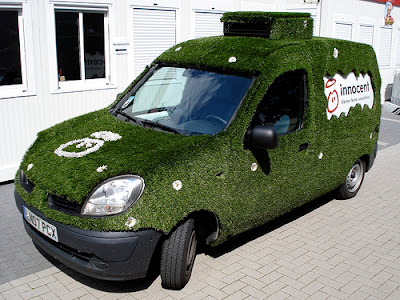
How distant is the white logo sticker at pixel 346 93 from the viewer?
5.77m

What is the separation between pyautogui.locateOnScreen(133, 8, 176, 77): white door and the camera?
8922 mm

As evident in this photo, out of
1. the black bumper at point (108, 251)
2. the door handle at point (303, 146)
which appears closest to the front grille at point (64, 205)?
the black bumper at point (108, 251)

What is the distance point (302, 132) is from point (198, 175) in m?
1.62

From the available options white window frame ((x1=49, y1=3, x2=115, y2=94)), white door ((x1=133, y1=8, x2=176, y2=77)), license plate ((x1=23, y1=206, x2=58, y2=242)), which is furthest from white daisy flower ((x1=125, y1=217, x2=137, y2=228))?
white door ((x1=133, y1=8, x2=176, y2=77))

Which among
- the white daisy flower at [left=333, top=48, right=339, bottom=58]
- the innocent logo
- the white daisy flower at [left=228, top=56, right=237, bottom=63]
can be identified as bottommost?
the innocent logo

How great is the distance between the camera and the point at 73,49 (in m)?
8.22

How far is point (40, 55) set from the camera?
7.55m

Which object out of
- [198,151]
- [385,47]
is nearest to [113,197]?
[198,151]

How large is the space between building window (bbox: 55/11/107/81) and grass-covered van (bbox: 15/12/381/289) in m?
2.87

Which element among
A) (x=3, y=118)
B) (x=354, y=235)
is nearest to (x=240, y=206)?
(x=354, y=235)

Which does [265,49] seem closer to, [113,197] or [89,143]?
[89,143]

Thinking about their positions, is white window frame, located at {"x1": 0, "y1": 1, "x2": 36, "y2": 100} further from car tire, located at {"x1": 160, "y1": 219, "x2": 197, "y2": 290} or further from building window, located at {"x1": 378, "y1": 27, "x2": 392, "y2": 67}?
building window, located at {"x1": 378, "y1": 27, "x2": 392, "y2": 67}

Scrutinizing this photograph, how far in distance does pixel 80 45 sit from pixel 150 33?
60.1 inches

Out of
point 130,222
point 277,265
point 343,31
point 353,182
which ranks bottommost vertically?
point 277,265
